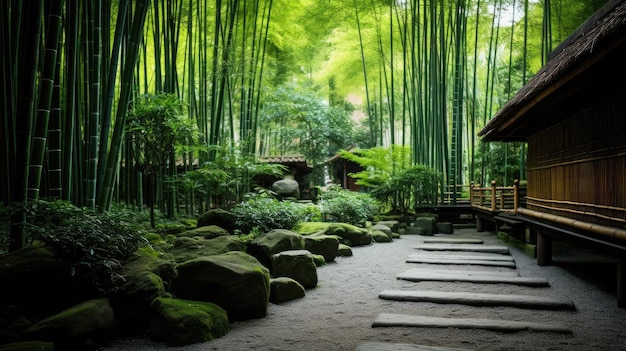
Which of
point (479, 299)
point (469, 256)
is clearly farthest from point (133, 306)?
point (469, 256)

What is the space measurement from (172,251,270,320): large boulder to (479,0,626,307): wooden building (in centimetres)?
274

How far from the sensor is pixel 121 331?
8.50 ft

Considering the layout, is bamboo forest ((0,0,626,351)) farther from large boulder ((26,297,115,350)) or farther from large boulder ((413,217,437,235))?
large boulder ((413,217,437,235))

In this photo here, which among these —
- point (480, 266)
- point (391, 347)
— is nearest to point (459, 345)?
point (391, 347)

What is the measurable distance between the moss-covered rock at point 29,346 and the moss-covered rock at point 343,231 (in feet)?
13.1

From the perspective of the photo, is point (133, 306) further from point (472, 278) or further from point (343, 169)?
point (343, 169)

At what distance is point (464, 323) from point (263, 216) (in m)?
3.28

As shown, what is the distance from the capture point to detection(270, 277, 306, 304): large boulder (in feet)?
11.0

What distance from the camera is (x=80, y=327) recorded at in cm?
227

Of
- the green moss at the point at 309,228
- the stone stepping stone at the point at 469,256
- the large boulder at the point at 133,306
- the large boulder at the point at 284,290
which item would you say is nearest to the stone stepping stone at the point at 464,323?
the large boulder at the point at 284,290

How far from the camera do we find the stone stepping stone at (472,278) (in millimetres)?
3814

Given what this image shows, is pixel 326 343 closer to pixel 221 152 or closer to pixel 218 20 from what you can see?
pixel 221 152

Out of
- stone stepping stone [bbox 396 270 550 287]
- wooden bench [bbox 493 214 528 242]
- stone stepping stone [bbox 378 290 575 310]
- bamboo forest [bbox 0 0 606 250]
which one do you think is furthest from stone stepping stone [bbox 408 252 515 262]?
bamboo forest [bbox 0 0 606 250]

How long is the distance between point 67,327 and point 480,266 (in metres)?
4.34
